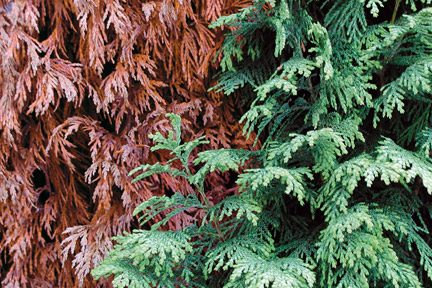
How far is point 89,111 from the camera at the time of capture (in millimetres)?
2465

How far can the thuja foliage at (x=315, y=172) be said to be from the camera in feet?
5.82

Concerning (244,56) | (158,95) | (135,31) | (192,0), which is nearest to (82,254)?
(158,95)

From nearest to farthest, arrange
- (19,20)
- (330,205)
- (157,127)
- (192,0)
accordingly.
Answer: (330,205) → (19,20) → (157,127) → (192,0)

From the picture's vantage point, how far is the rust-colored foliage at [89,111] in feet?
7.23

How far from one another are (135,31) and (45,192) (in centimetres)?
139

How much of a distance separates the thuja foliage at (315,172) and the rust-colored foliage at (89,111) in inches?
10.6

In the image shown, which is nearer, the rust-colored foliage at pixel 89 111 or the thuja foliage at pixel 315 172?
the thuja foliage at pixel 315 172

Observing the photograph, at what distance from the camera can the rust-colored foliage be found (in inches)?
86.8

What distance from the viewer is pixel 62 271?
95.7 inches

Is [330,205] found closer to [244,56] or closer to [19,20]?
[244,56]

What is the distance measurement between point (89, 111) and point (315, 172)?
1592 mm

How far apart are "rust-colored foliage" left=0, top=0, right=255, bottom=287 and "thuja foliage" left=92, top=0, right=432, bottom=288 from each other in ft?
0.88

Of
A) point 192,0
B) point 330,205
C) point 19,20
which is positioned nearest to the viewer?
point 330,205

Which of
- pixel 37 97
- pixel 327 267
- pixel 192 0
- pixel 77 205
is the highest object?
pixel 192 0
